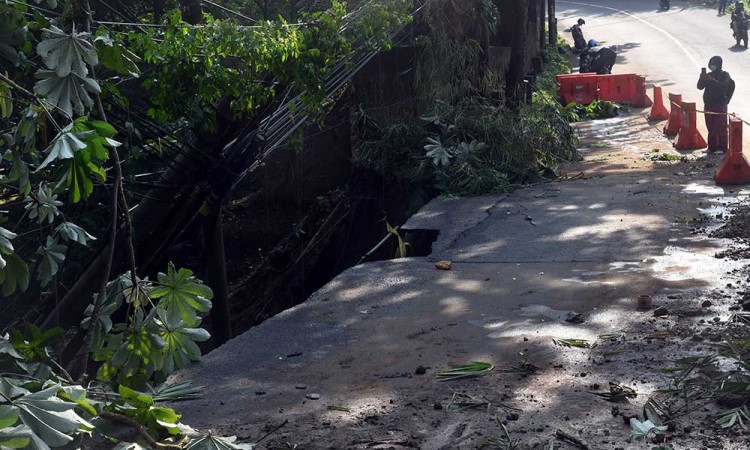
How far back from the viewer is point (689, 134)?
16.1 meters

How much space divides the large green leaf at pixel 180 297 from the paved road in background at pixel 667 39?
1495cm

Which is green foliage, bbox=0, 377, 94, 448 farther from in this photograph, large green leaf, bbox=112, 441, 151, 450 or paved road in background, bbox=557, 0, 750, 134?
paved road in background, bbox=557, 0, 750, 134

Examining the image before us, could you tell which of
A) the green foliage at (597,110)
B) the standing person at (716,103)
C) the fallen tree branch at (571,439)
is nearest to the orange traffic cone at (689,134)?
the standing person at (716,103)

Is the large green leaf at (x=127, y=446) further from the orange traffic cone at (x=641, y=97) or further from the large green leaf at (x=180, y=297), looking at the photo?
the orange traffic cone at (x=641, y=97)

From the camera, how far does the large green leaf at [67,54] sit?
4.01 m

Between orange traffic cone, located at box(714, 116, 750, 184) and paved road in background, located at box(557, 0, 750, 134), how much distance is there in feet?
17.3

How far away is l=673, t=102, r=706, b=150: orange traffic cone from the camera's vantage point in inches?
632

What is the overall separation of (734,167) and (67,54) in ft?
34.1

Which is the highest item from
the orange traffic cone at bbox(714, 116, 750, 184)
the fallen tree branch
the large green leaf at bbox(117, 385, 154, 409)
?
the large green leaf at bbox(117, 385, 154, 409)

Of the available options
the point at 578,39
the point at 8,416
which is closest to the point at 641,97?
the point at 578,39

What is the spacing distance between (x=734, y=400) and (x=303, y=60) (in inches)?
234

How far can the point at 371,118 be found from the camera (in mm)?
15117

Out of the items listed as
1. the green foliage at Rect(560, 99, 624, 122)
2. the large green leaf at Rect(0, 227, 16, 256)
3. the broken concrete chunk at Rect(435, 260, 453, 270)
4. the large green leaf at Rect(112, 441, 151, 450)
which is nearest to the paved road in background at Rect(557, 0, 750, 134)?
the green foliage at Rect(560, 99, 624, 122)

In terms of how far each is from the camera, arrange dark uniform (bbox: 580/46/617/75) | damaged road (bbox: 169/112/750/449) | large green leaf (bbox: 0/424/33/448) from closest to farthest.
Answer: large green leaf (bbox: 0/424/33/448) < damaged road (bbox: 169/112/750/449) < dark uniform (bbox: 580/46/617/75)
